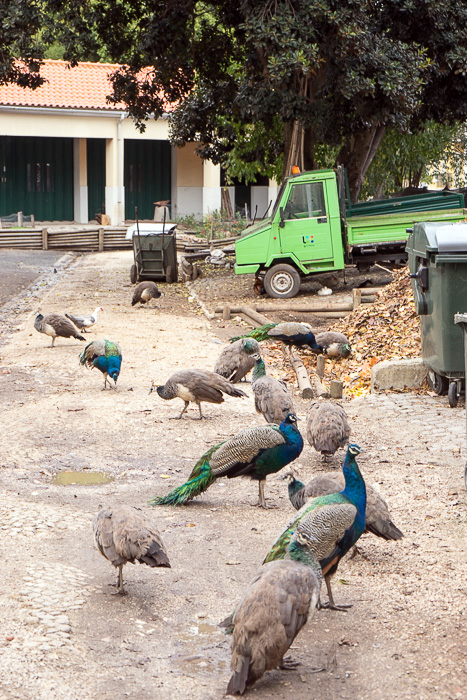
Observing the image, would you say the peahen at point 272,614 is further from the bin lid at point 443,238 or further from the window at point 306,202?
the window at point 306,202

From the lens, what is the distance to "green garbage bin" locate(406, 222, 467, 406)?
932cm

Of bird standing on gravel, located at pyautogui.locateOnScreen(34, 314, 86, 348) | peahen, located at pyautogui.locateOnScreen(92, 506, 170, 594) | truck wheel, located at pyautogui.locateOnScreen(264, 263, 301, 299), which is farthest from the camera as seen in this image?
truck wheel, located at pyautogui.locateOnScreen(264, 263, 301, 299)

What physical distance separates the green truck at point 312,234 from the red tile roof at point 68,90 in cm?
1714

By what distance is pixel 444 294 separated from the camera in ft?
30.9

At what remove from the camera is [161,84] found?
23297 millimetres

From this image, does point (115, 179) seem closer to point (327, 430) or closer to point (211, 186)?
point (211, 186)

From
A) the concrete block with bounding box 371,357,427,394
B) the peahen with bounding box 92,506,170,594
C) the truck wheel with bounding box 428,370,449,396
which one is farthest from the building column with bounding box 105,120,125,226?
the peahen with bounding box 92,506,170,594

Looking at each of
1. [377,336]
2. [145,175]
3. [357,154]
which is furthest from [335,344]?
[145,175]

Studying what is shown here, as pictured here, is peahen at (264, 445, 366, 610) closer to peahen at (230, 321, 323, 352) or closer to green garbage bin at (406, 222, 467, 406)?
green garbage bin at (406, 222, 467, 406)

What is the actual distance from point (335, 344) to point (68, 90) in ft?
87.2

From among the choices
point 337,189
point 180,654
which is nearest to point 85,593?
point 180,654

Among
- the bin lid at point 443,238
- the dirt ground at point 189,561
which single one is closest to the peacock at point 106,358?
the dirt ground at point 189,561

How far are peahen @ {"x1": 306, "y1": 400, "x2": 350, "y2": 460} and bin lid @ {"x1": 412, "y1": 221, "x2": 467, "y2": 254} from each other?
2.39 metres

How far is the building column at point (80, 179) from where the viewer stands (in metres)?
36.2
